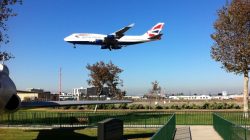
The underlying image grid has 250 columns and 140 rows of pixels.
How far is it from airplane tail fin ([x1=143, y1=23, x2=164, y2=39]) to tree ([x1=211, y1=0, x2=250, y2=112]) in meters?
25.1

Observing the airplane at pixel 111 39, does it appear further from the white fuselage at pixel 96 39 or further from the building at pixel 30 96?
the building at pixel 30 96

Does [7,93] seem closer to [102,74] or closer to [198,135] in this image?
[198,135]

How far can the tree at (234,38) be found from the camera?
3491 centimetres

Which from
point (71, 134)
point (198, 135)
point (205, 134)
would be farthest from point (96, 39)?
point (198, 135)

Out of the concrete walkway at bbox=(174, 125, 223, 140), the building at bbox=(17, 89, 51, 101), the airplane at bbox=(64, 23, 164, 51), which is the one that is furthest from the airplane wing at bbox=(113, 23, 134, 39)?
the concrete walkway at bbox=(174, 125, 223, 140)

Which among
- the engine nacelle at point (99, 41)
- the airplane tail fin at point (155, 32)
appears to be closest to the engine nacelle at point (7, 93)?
the engine nacelle at point (99, 41)

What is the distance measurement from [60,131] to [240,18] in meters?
18.7

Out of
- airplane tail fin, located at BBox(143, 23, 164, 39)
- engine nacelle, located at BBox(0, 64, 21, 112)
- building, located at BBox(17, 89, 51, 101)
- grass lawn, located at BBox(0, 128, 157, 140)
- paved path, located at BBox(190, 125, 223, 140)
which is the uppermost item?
airplane tail fin, located at BBox(143, 23, 164, 39)

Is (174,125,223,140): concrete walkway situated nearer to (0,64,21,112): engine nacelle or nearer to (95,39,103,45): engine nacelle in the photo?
(0,64,21,112): engine nacelle

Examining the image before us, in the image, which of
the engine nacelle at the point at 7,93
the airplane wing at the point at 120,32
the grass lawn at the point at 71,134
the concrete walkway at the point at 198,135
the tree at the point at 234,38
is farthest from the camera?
the airplane wing at the point at 120,32

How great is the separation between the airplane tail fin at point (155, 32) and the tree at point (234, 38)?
25096 millimetres

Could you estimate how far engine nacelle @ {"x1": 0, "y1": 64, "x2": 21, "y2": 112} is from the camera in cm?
1445

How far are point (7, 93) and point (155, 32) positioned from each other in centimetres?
5469

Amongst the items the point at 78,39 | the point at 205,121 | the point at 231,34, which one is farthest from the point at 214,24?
the point at 78,39
